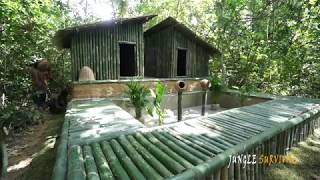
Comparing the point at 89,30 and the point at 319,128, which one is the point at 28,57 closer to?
the point at 89,30

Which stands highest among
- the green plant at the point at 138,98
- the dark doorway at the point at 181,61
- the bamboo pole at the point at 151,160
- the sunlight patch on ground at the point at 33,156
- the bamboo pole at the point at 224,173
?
the dark doorway at the point at 181,61

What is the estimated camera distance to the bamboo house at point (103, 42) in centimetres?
842

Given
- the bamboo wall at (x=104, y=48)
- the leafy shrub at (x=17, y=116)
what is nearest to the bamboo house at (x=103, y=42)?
the bamboo wall at (x=104, y=48)

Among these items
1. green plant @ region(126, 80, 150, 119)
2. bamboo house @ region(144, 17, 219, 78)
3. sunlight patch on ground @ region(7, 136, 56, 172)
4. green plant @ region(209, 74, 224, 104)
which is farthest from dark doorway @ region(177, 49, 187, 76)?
sunlight patch on ground @ region(7, 136, 56, 172)

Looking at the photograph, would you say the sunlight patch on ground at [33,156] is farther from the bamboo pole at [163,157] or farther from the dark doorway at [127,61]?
the dark doorway at [127,61]

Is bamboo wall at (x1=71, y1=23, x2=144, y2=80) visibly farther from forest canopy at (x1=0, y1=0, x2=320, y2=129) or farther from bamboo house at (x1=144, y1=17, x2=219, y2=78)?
bamboo house at (x1=144, y1=17, x2=219, y2=78)

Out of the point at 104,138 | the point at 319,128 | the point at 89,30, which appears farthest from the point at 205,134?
the point at 89,30

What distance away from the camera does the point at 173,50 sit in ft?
35.3

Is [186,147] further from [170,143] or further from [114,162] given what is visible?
[114,162]

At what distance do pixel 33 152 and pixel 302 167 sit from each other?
237 inches

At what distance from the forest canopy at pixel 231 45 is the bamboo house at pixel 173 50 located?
191 centimetres

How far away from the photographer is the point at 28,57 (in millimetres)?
9016

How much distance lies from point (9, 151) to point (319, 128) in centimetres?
874

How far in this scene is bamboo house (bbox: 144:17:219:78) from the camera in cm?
1074
